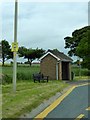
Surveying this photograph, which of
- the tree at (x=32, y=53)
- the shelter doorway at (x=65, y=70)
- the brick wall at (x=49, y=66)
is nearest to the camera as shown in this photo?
the brick wall at (x=49, y=66)

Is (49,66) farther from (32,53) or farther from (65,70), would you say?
(32,53)

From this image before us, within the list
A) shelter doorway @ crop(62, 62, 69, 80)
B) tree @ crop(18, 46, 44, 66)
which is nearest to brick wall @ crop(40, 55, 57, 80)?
shelter doorway @ crop(62, 62, 69, 80)

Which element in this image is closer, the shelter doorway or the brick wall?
the brick wall

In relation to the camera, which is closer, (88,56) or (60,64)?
(60,64)

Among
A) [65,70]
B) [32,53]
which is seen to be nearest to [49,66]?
[65,70]

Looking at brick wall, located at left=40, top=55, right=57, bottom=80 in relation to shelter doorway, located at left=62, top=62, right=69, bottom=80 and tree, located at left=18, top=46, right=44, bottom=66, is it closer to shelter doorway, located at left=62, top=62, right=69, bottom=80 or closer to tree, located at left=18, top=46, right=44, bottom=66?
shelter doorway, located at left=62, top=62, right=69, bottom=80

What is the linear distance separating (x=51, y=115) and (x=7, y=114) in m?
1.67

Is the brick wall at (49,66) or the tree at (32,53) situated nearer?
the brick wall at (49,66)

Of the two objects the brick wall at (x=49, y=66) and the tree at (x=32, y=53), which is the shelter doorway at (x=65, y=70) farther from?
the tree at (x=32, y=53)

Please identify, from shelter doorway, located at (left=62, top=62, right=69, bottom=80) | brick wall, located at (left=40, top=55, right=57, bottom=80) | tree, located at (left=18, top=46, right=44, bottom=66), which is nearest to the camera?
brick wall, located at (left=40, top=55, right=57, bottom=80)

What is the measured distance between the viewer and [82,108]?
15.4 metres

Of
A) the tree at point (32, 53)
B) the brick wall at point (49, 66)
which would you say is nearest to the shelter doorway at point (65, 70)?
the brick wall at point (49, 66)

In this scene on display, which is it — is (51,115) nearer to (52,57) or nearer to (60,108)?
(60,108)

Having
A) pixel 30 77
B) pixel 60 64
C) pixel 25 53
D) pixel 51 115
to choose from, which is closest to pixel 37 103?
pixel 51 115
